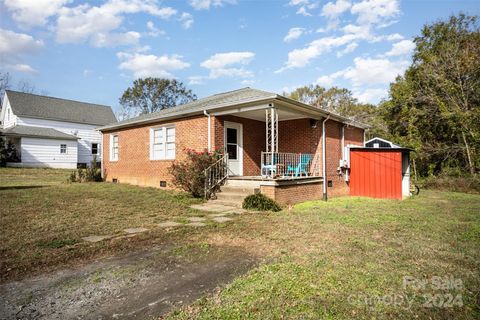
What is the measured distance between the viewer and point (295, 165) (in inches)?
417

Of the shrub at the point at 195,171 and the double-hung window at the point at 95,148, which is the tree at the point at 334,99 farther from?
the shrub at the point at 195,171

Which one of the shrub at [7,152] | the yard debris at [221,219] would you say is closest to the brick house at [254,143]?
the yard debris at [221,219]

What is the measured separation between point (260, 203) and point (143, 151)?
7861 millimetres

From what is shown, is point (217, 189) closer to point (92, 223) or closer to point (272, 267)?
point (92, 223)

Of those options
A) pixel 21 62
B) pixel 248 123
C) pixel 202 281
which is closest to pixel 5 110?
pixel 21 62

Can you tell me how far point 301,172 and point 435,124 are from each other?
13332 millimetres

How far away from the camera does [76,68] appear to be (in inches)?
950

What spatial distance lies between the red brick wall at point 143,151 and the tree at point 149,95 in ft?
87.0

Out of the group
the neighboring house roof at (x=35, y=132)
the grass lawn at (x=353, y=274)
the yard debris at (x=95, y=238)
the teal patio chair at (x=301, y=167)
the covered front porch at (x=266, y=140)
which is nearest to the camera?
the grass lawn at (x=353, y=274)

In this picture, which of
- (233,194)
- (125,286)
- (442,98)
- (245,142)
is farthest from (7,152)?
(442,98)

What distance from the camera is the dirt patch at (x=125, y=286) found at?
8.02 feet

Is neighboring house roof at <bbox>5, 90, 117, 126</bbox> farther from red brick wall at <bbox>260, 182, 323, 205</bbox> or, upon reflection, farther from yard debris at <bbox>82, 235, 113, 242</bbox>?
yard debris at <bbox>82, 235, 113, 242</bbox>

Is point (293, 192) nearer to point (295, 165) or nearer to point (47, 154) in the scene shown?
point (295, 165)

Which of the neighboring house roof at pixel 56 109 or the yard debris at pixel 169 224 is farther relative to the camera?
the neighboring house roof at pixel 56 109
